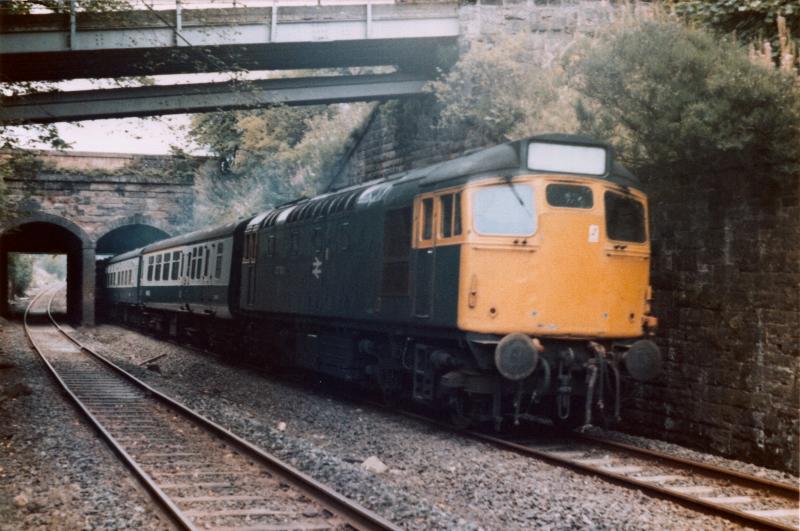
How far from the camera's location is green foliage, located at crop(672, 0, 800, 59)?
10.4 metres

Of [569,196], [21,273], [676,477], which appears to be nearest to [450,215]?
[569,196]

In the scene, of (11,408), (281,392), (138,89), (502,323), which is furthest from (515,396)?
(138,89)

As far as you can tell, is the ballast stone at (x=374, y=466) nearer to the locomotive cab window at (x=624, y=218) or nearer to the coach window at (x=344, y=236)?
the locomotive cab window at (x=624, y=218)

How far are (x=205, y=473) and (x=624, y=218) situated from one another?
5372mm

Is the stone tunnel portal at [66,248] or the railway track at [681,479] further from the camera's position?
the stone tunnel portal at [66,248]

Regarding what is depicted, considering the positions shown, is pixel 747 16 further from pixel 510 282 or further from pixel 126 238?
pixel 126 238

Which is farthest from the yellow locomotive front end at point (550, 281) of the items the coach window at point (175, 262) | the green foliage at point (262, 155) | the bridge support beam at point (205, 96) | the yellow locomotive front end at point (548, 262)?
the green foliage at point (262, 155)

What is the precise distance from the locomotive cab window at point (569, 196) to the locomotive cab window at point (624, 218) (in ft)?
0.88

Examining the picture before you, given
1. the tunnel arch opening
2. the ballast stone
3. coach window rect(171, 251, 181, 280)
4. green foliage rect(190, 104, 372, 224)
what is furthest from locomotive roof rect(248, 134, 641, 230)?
the tunnel arch opening

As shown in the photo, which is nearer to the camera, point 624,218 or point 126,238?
point 624,218

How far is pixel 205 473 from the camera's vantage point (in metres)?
7.86

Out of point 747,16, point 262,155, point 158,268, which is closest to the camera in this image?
point 747,16

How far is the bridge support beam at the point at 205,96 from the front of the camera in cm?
2045

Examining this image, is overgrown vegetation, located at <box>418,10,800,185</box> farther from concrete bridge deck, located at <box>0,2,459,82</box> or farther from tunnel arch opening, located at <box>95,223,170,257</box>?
tunnel arch opening, located at <box>95,223,170,257</box>
